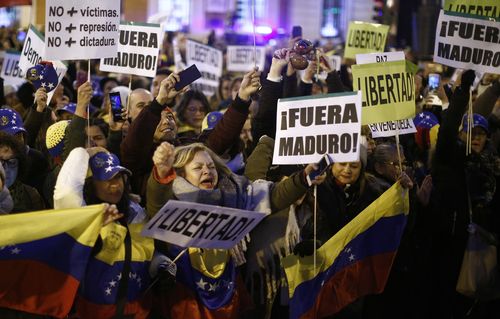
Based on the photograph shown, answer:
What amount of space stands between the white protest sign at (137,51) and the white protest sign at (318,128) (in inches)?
121

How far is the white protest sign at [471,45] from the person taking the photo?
8945 millimetres

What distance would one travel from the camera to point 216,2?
179ft

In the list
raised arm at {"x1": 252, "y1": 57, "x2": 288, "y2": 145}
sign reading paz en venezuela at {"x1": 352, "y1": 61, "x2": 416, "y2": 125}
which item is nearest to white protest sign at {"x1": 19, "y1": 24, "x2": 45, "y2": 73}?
raised arm at {"x1": 252, "y1": 57, "x2": 288, "y2": 145}

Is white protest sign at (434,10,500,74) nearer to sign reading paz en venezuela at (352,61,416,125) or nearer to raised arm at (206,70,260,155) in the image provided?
sign reading paz en venezuela at (352,61,416,125)

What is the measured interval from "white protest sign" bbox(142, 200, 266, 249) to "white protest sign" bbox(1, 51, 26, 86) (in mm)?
6305

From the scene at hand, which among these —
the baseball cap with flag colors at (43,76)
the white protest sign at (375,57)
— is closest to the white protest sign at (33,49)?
the baseball cap with flag colors at (43,76)

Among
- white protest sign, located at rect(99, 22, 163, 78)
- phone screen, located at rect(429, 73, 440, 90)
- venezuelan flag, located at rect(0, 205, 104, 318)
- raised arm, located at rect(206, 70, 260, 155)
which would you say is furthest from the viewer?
phone screen, located at rect(429, 73, 440, 90)

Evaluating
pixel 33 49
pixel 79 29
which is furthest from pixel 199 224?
pixel 33 49

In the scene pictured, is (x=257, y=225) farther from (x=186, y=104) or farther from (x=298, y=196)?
(x=186, y=104)

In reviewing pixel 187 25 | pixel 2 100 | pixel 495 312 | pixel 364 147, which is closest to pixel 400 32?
pixel 2 100

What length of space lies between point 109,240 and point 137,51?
394 centimetres

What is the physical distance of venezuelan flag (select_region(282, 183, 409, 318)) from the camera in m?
6.85

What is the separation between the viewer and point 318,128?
6680mm

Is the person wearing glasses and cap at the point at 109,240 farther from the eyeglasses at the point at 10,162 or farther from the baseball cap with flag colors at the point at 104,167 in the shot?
the eyeglasses at the point at 10,162
